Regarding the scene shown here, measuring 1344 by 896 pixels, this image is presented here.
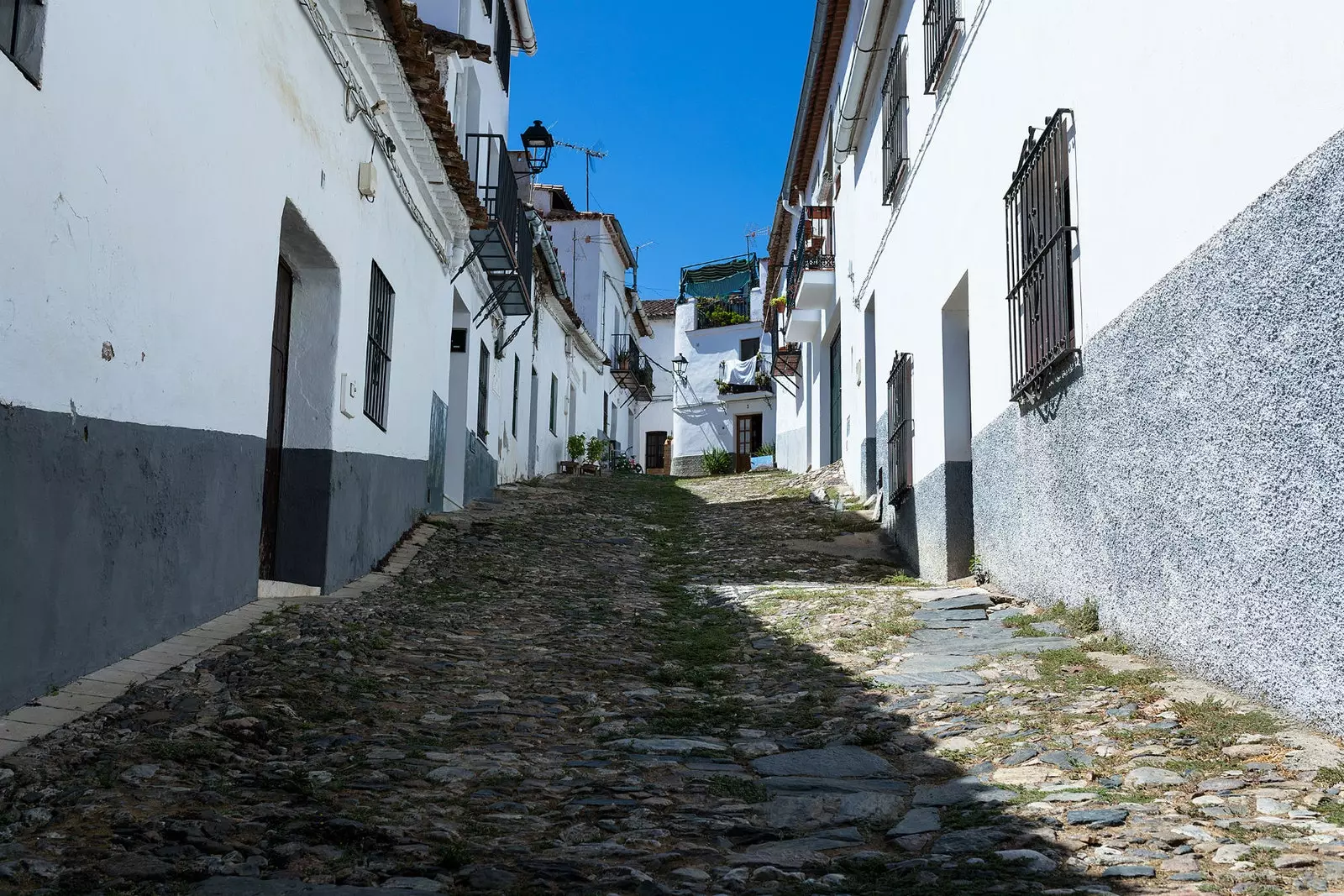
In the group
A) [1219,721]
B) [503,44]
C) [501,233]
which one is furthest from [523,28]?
[1219,721]

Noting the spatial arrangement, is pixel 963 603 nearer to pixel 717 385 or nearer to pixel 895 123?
pixel 895 123

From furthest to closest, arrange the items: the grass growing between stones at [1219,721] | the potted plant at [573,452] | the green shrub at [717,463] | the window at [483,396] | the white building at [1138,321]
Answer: the green shrub at [717,463] → the potted plant at [573,452] → the window at [483,396] → the grass growing between stones at [1219,721] → the white building at [1138,321]

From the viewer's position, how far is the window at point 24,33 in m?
3.58

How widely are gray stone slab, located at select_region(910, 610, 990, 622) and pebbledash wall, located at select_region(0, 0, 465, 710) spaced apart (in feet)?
12.2

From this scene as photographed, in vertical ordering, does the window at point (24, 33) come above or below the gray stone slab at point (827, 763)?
above

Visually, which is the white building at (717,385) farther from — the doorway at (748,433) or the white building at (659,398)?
the white building at (659,398)

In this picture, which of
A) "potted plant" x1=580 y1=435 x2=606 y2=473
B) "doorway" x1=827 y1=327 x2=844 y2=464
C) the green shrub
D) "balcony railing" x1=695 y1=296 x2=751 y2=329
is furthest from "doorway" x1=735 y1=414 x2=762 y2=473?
"doorway" x1=827 y1=327 x2=844 y2=464

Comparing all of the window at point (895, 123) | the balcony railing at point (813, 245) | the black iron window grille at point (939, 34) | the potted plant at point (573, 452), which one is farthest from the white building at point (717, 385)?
the black iron window grille at point (939, 34)

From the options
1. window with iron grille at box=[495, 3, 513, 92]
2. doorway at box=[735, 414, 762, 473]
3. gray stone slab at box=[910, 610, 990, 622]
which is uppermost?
window with iron grille at box=[495, 3, 513, 92]

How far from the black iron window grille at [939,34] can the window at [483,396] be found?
22.8ft

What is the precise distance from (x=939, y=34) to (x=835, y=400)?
915 cm

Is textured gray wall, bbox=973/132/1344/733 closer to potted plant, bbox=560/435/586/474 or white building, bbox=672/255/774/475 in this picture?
potted plant, bbox=560/435/586/474

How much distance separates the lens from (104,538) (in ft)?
14.4

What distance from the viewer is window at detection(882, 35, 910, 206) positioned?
409 inches
